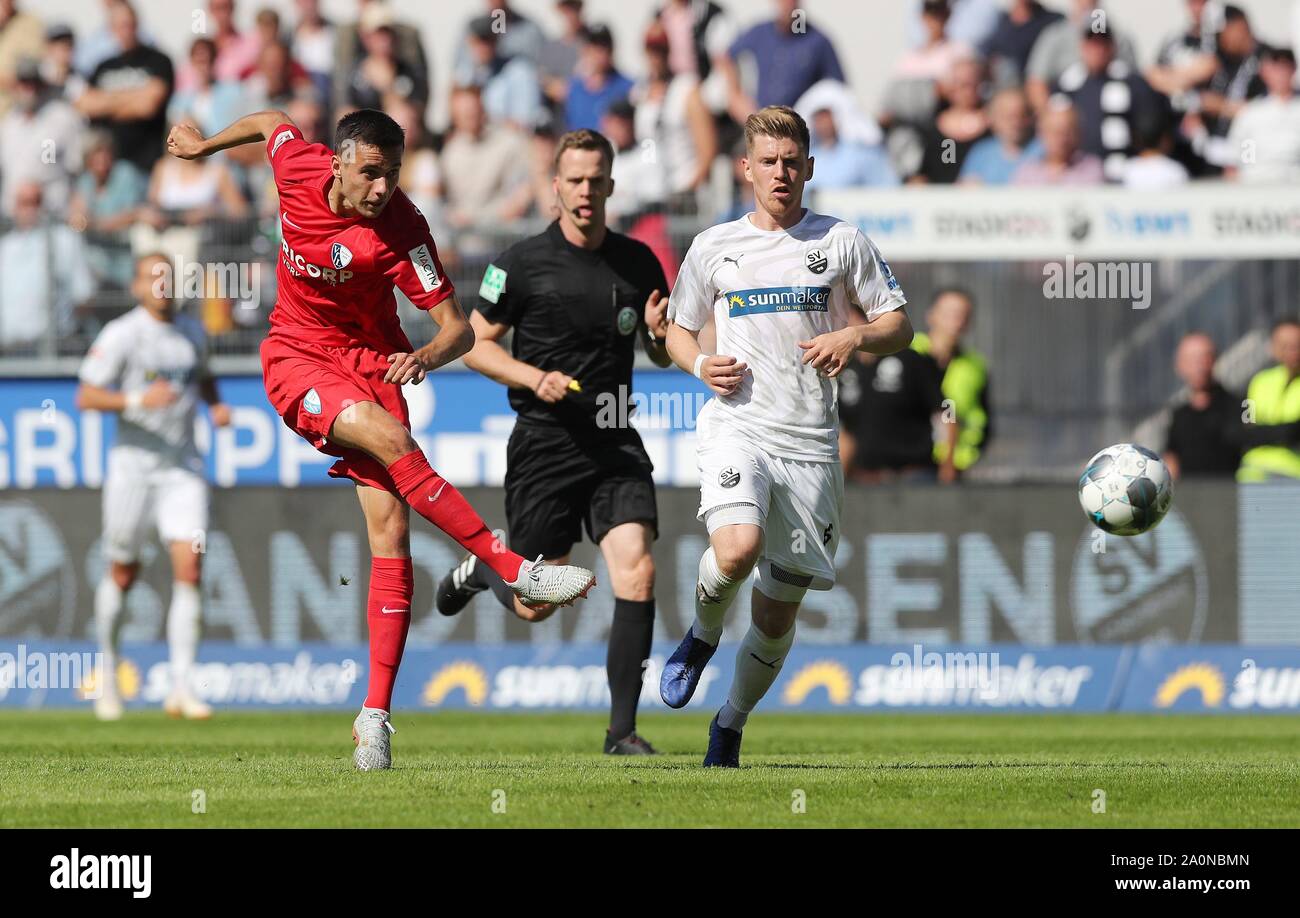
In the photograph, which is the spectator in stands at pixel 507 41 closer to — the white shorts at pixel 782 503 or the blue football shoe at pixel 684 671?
the white shorts at pixel 782 503

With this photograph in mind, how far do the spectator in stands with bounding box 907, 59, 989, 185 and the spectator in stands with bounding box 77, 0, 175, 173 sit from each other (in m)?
7.20

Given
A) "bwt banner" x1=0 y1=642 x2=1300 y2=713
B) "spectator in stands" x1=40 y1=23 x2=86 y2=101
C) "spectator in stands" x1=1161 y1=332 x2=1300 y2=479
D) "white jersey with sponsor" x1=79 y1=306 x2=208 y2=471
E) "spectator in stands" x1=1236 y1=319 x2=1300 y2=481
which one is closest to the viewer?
"white jersey with sponsor" x1=79 y1=306 x2=208 y2=471

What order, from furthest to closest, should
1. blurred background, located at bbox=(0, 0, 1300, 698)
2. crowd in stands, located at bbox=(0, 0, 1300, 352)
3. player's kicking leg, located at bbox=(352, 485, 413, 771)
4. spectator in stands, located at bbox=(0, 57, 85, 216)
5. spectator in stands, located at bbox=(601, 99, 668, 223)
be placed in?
spectator in stands, located at bbox=(0, 57, 85, 216), crowd in stands, located at bbox=(0, 0, 1300, 352), spectator in stands, located at bbox=(601, 99, 668, 223), blurred background, located at bbox=(0, 0, 1300, 698), player's kicking leg, located at bbox=(352, 485, 413, 771)

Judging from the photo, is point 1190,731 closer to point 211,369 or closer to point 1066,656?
point 1066,656

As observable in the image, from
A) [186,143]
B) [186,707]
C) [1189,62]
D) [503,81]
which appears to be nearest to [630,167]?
[503,81]

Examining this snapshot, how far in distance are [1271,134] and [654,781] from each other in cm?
1170

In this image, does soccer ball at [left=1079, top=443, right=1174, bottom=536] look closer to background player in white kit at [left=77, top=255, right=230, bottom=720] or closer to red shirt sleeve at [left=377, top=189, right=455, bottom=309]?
red shirt sleeve at [left=377, top=189, right=455, bottom=309]

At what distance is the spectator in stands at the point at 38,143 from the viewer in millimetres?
19734

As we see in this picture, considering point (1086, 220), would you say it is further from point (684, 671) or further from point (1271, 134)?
point (684, 671)

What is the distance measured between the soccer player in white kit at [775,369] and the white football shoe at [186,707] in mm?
6838

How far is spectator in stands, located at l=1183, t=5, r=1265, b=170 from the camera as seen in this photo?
18250 mm

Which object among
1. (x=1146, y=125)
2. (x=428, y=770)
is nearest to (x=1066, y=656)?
(x=1146, y=125)

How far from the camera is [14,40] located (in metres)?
21.7

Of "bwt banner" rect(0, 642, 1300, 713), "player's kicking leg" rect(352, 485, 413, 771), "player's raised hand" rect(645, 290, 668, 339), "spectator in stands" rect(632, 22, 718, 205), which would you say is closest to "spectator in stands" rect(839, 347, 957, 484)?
"bwt banner" rect(0, 642, 1300, 713)
